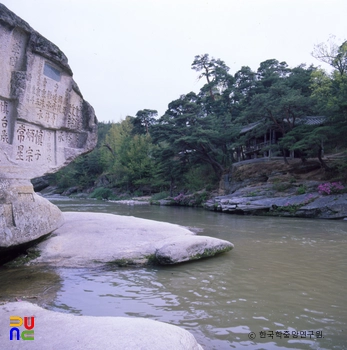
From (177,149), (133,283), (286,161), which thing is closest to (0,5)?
(133,283)

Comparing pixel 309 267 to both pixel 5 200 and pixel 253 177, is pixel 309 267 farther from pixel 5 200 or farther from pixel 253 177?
pixel 253 177

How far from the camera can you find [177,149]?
2314cm

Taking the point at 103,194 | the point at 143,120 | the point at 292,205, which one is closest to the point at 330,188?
the point at 292,205

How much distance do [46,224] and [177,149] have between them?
18.4m

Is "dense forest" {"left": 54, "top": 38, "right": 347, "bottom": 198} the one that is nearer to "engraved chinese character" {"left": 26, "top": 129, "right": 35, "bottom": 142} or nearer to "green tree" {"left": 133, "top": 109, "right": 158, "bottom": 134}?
"green tree" {"left": 133, "top": 109, "right": 158, "bottom": 134}

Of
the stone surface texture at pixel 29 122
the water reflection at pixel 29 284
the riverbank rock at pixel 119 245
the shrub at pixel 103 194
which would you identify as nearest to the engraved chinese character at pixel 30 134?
the stone surface texture at pixel 29 122

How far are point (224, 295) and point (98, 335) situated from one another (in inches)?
75.2

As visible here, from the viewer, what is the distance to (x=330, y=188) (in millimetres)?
14930

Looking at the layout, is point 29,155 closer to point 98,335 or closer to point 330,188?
point 98,335

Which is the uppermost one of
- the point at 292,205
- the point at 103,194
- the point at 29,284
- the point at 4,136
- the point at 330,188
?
the point at 4,136

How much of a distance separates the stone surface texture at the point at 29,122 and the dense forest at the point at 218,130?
42.1 feet

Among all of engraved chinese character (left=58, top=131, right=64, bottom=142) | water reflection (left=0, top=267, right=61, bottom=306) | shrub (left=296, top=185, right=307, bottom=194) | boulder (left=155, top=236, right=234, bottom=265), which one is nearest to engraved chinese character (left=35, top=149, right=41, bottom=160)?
engraved chinese character (left=58, top=131, right=64, bottom=142)

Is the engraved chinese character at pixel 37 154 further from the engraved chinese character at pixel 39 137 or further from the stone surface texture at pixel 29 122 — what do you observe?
the engraved chinese character at pixel 39 137

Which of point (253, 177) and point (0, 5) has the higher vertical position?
point (0, 5)
